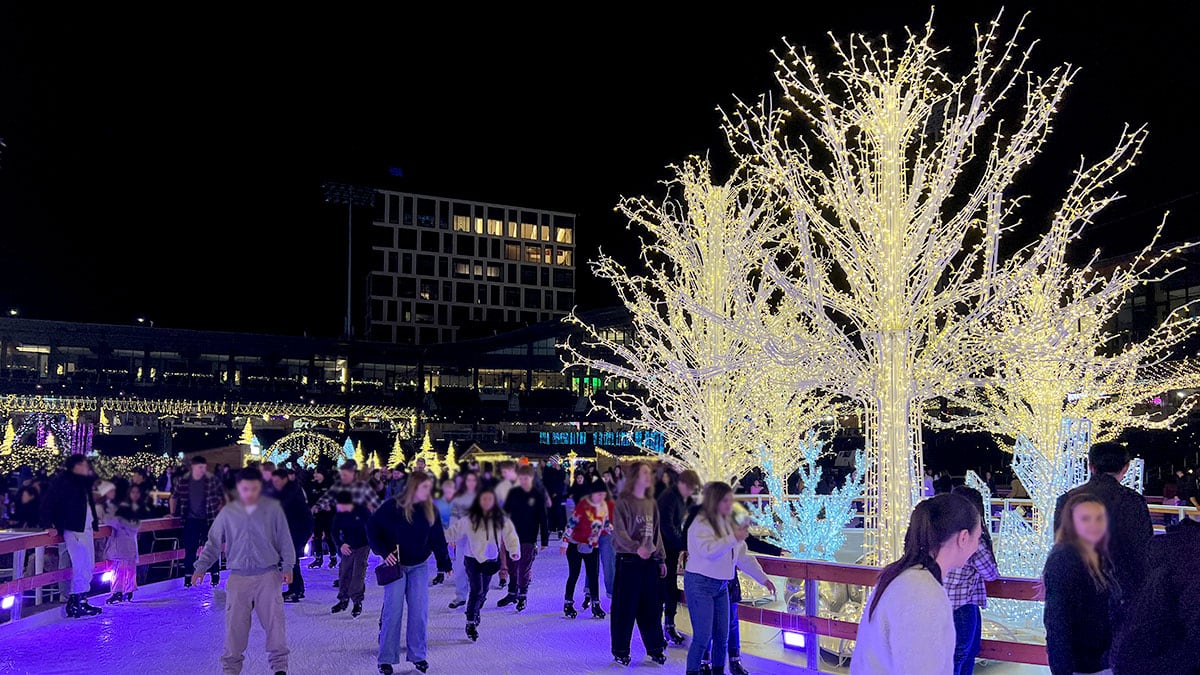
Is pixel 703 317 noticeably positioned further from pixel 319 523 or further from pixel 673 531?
pixel 319 523

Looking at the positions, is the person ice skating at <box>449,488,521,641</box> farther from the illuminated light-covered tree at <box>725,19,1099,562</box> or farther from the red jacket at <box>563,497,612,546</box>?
the illuminated light-covered tree at <box>725,19,1099,562</box>

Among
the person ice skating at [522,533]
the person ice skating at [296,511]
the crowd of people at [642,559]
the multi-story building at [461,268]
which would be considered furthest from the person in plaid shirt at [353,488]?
the multi-story building at [461,268]

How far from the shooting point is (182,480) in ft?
50.2

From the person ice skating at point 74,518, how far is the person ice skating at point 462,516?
13.2ft

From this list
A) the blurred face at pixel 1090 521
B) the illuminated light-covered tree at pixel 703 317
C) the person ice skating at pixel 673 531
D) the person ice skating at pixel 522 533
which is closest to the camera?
the blurred face at pixel 1090 521

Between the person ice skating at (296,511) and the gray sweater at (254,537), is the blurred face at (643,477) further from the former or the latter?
the person ice skating at (296,511)

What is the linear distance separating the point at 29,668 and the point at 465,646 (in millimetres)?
3720

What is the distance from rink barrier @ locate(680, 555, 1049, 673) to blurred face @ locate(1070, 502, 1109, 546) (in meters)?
2.46

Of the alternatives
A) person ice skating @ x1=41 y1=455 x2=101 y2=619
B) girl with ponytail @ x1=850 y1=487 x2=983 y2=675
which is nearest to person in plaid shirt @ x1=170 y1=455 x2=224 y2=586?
person ice skating @ x1=41 y1=455 x2=101 y2=619

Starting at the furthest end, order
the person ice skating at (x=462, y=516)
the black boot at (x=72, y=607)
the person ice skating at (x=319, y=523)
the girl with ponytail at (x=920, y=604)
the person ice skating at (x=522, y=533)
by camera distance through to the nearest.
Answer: the person ice skating at (x=319, y=523), the person ice skating at (x=522, y=533), the person ice skating at (x=462, y=516), the black boot at (x=72, y=607), the girl with ponytail at (x=920, y=604)

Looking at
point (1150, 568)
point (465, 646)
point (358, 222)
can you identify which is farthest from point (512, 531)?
point (358, 222)

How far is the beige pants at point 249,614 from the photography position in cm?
799

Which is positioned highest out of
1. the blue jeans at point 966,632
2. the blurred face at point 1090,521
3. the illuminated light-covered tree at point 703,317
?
the illuminated light-covered tree at point 703,317

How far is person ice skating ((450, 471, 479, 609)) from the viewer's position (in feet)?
38.3
